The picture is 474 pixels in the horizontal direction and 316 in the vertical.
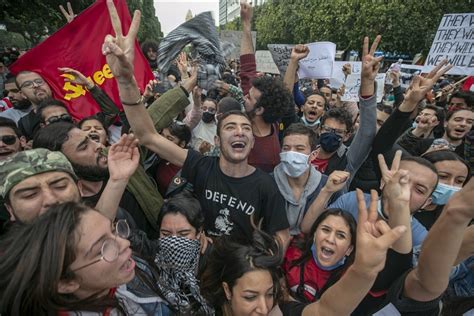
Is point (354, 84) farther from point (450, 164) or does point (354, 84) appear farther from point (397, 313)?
point (397, 313)

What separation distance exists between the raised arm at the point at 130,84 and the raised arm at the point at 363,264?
1380 millimetres

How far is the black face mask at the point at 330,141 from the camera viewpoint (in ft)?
11.3

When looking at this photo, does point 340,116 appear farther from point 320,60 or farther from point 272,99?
point 320,60

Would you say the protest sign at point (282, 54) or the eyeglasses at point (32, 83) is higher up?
the eyeglasses at point (32, 83)

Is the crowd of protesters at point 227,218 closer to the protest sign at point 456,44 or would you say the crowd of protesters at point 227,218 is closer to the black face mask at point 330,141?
the black face mask at point 330,141

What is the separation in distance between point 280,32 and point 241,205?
129 ft

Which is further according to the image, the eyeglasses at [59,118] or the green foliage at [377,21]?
the green foliage at [377,21]

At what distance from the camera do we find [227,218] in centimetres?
245

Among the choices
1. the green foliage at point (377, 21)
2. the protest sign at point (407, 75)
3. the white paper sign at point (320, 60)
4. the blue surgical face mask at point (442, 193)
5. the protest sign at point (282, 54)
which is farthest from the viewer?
the green foliage at point (377, 21)

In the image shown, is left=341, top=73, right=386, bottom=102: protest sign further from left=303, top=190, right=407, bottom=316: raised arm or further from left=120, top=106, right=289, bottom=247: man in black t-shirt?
left=303, top=190, right=407, bottom=316: raised arm

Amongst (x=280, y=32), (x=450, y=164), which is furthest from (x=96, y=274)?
(x=280, y=32)

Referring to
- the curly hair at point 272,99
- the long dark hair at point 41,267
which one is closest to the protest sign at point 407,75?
the curly hair at point 272,99

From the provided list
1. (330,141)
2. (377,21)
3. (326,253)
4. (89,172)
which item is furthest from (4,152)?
(377,21)

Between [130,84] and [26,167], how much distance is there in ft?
2.57
